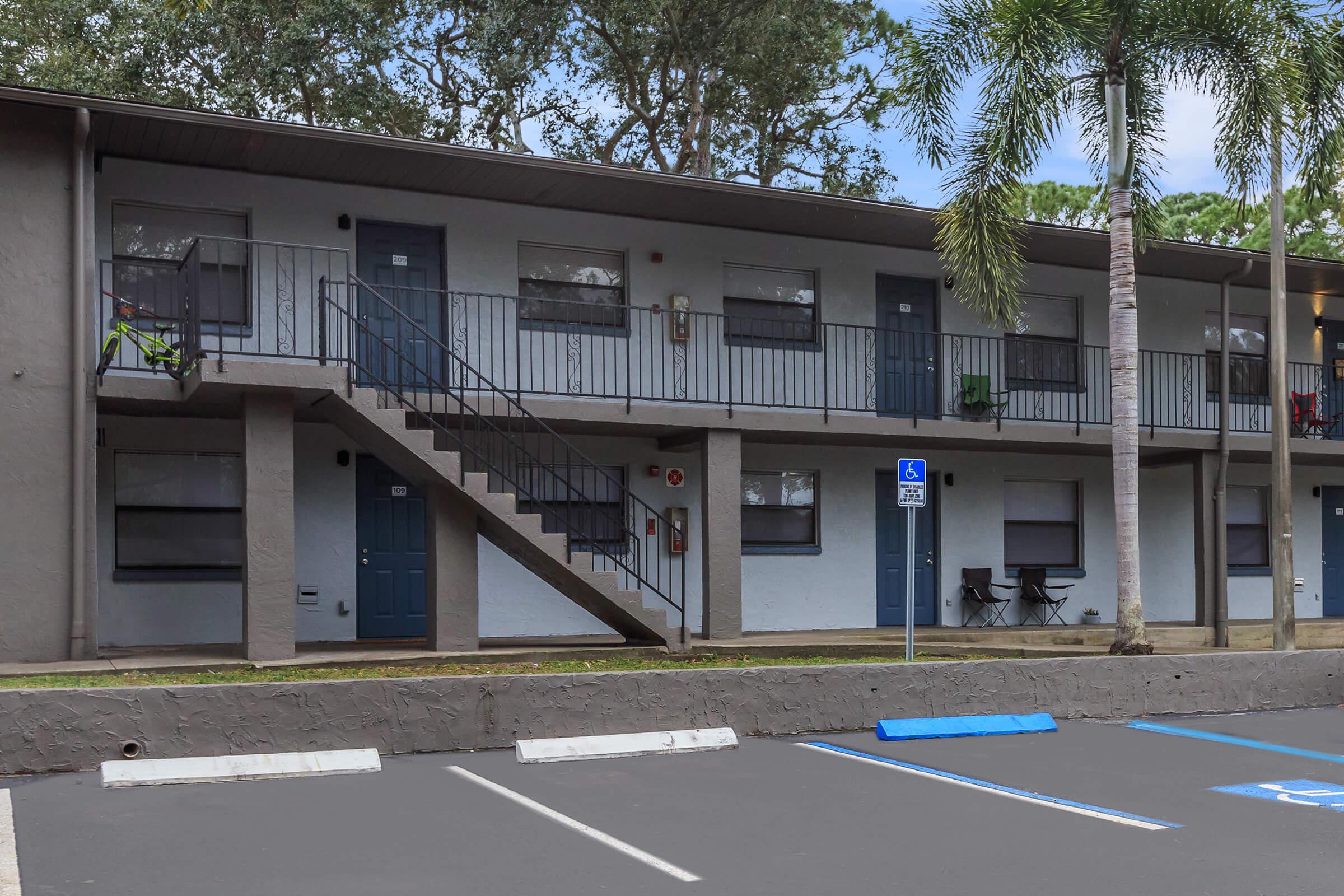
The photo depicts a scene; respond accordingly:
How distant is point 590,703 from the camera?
9891mm

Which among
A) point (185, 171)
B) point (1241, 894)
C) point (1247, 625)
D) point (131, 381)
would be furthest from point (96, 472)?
point (1247, 625)

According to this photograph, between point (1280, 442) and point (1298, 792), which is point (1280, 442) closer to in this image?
point (1280, 442)

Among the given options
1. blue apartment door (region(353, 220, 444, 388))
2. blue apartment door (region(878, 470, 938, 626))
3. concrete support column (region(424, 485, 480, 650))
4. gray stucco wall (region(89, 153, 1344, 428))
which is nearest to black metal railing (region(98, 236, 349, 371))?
gray stucco wall (region(89, 153, 1344, 428))

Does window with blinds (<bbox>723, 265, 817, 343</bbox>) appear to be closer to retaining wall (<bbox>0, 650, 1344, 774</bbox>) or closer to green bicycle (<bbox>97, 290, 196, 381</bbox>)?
retaining wall (<bbox>0, 650, 1344, 774</bbox>)

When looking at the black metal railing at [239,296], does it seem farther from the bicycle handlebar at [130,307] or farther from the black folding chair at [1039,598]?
the black folding chair at [1039,598]

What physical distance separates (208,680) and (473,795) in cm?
363

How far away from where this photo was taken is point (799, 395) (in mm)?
16531

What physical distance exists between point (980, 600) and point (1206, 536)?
3314mm

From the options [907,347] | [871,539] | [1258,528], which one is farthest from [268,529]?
[1258,528]

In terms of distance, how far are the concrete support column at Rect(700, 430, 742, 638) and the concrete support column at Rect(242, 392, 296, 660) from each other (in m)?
4.74

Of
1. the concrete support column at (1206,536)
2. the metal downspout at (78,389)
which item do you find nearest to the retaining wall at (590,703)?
the metal downspout at (78,389)

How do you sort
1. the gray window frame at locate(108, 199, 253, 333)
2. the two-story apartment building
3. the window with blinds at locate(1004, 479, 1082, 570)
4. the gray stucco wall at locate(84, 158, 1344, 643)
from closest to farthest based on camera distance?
the two-story apartment building, the gray window frame at locate(108, 199, 253, 333), the gray stucco wall at locate(84, 158, 1344, 643), the window with blinds at locate(1004, 479, 1082, 570)

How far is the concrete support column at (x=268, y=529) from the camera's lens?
11883 millimetres

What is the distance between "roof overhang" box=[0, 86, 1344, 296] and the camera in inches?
478
